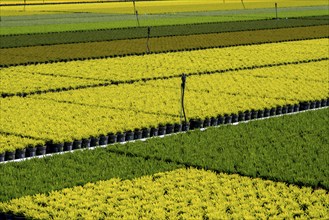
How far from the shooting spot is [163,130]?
18500 millimetres

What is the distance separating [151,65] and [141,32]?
Answer: 50.9ft

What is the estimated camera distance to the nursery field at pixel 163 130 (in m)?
12.8

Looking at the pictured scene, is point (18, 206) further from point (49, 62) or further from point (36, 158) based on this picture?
point (49, 62)

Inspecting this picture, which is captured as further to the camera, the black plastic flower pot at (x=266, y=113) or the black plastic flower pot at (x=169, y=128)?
the black plastic flower pot at (x=266, y=113)

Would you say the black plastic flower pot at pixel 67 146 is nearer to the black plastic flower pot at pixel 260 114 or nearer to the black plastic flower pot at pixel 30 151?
the black plastic flower pot at pixel 30 151

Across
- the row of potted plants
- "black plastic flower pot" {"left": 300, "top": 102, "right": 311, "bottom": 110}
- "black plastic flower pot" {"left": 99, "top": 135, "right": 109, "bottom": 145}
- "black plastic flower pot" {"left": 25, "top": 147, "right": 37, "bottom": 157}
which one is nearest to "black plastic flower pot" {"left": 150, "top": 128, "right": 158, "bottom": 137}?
the row of potted plants

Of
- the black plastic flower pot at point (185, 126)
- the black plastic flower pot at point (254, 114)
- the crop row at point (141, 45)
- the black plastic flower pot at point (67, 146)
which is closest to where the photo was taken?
the black plastic flower pot at point (67, 146)

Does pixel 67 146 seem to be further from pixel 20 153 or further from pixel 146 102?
pixel 146 102

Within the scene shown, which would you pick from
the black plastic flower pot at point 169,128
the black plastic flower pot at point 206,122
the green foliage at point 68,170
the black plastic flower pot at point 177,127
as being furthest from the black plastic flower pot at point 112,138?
the black plastic flower pot at point 206,122

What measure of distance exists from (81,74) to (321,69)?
393 inches

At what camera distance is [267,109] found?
2094 centimetres

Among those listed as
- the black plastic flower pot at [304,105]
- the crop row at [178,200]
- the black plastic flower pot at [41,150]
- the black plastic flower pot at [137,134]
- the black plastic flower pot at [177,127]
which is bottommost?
the black plastic flower pot at [304,105]

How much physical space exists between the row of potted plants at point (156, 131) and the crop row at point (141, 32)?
19856mm

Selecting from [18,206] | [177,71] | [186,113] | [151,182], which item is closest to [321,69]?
[177,71]
